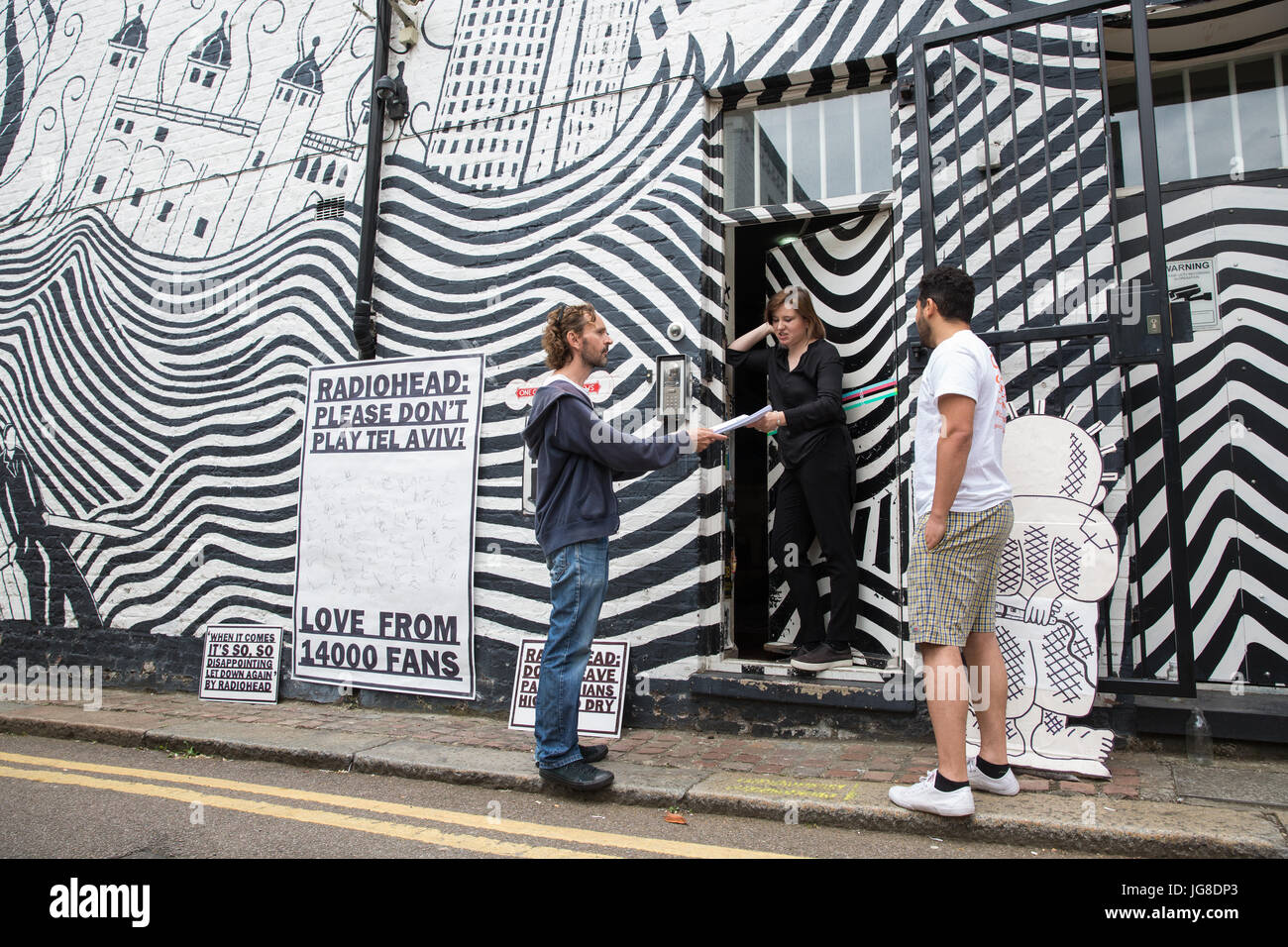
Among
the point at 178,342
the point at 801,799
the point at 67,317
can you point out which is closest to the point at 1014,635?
the point at 801,799

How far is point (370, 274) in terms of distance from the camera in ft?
20.0

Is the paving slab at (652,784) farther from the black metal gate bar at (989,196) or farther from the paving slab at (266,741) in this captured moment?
the black metal gate bar at (989,196)

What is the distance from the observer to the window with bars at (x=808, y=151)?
5191 millimetres

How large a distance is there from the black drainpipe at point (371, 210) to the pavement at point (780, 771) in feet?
8.40

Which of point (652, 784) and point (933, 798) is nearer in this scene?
point (933, 798)

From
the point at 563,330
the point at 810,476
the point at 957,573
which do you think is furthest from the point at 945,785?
the point at 563,330

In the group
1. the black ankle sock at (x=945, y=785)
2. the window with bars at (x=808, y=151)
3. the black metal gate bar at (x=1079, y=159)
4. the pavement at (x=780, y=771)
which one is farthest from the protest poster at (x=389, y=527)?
the black metal gate bar at (x=1079, y=159)

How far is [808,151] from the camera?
17.5ft

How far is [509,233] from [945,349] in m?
3.28

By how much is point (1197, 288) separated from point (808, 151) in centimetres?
A: 230

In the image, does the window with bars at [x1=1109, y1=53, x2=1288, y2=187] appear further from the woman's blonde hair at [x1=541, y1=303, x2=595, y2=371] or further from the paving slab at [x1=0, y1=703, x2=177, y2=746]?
the paving slab at [x1=0, y1=703, x2=177, y2=746]

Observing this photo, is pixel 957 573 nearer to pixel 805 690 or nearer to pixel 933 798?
pixel 933 798

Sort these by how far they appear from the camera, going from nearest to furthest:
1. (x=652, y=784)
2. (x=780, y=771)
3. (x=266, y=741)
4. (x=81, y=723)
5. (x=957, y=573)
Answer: (x=957, y=573), (x=652, y=784), (x=780, y=771), (x=266, y=741), (x=81, y=723)

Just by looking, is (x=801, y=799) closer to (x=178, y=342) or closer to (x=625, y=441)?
(x=625, y=441)
